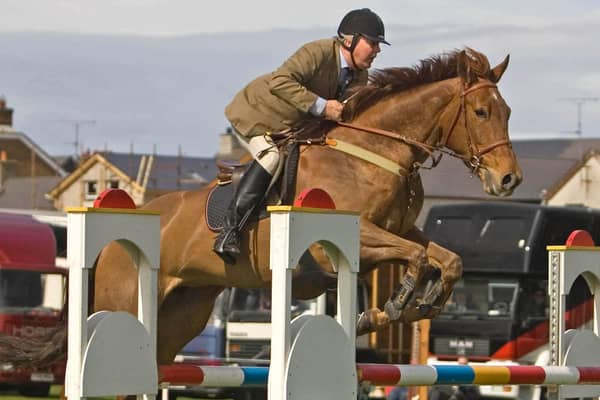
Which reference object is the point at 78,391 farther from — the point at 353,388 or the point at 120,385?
the point at 353,388

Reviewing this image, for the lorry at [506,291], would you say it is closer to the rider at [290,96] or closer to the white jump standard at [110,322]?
the rider at [290,96]

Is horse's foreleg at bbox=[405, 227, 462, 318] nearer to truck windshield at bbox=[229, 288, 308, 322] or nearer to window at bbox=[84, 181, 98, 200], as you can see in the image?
truck windshield at bbox=[229, 288, 308, 322]

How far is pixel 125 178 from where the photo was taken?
60.9 m

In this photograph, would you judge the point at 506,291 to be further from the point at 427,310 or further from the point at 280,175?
the point at 427,310

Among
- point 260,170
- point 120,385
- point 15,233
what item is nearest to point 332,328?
point 120,385

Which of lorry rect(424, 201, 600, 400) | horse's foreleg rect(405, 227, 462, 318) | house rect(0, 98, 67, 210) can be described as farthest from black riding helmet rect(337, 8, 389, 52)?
house rect(0, 98, 67, 210)

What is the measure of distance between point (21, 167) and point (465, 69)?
64.7 metres

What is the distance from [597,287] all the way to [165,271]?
8.85ft

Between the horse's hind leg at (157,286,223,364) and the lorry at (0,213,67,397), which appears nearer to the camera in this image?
the horse's hind leg at (157,286,223,364)

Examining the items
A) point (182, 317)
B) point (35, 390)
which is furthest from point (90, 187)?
point (182, 317)

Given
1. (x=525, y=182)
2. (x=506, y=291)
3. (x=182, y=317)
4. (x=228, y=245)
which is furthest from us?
(x=525, y=182)

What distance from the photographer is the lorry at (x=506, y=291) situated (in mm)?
17234

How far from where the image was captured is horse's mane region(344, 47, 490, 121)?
346 inches

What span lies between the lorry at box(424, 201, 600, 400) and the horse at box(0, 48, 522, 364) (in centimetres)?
835
